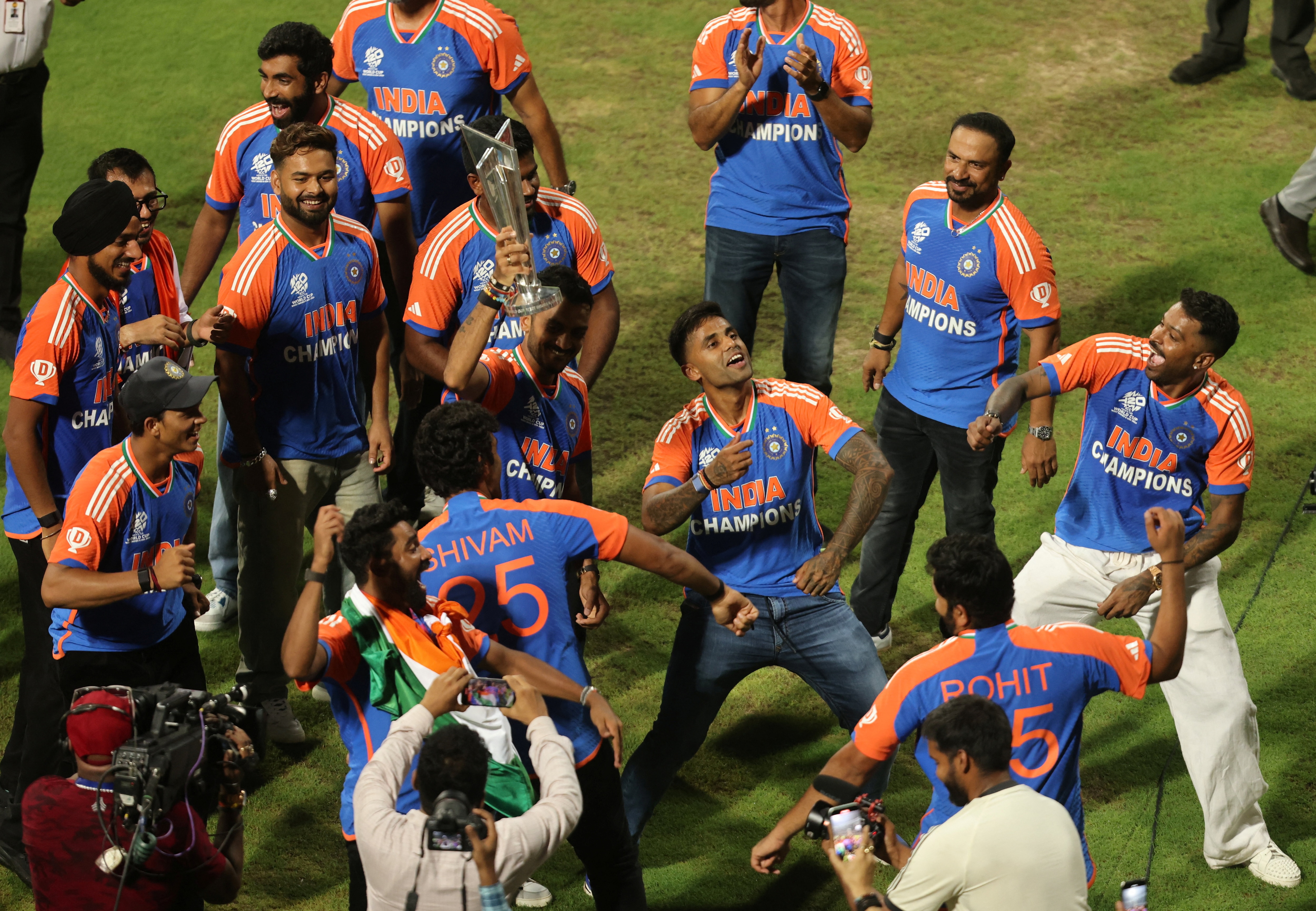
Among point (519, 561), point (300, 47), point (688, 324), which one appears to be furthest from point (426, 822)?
point (300, 47)

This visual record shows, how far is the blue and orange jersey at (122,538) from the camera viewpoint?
14.8 feet

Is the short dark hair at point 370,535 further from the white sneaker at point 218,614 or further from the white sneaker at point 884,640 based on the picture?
the white sneaker at point 884,640

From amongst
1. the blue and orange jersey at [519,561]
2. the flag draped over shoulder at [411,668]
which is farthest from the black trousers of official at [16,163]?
the flag draped over shoulder at [411,668]

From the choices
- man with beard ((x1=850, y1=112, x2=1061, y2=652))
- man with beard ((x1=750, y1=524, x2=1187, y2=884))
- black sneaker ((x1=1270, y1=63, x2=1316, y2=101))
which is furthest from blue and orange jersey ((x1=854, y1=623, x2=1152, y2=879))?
black sneaker ((x1=1270, y1=63, x2=1316, y2=101))

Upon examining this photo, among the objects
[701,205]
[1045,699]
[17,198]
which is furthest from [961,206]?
[17,198]

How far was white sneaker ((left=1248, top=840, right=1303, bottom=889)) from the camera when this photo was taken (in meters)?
5.17

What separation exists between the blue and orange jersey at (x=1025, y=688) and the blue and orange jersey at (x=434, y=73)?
13.5 ft

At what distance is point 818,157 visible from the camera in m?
7.11

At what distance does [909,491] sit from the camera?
6375mm

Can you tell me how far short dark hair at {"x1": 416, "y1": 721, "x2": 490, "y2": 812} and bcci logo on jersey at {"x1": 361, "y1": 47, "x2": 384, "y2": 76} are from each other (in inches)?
181

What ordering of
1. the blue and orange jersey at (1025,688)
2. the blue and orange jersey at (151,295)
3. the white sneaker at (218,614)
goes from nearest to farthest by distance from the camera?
the blue and orange jersey at (1025,688) → the blue and orange jersey at (151,295) → the white sneaker at (218,614)

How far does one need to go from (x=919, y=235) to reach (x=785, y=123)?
1.26 meters

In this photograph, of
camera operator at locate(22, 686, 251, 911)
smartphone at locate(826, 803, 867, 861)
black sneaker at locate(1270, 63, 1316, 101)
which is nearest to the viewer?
smartphone at locate(826, 803, 867, 861)

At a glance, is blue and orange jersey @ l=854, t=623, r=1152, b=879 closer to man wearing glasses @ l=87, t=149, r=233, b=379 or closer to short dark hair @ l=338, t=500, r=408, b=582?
short dark hair @ l=338, t=500, r=408, b=582
